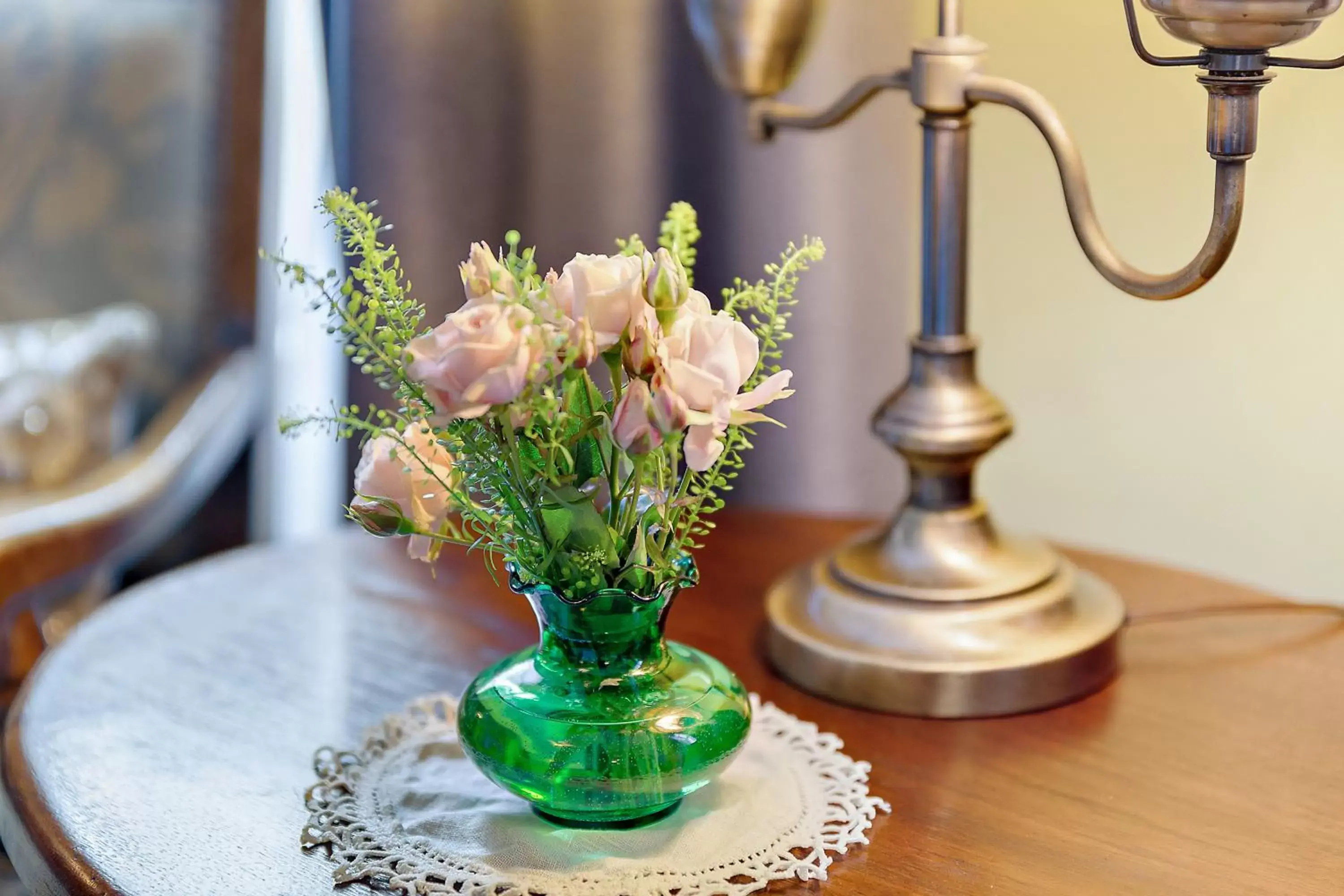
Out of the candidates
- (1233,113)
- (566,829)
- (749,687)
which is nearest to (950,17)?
(1233,113)

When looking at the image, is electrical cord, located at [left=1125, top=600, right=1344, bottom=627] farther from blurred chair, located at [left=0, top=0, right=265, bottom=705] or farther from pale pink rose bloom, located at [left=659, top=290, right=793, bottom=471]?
blurred chair, located at [left=0, top=0, right=265, bottom=705]

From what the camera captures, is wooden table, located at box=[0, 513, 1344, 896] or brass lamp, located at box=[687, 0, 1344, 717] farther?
brass lamp, located at box=[687, 0, 1344, 717]

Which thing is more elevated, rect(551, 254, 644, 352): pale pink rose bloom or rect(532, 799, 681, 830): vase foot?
rect(551, 254, 644, 352): pale pink rose bloom

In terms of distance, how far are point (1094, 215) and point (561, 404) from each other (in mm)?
382

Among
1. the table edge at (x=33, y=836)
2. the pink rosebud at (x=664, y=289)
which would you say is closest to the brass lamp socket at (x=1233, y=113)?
the pink rosebud at (x=664, y=289)

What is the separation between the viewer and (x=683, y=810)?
77 centimetres

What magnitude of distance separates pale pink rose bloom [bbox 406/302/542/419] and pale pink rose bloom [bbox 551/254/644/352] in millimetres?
29

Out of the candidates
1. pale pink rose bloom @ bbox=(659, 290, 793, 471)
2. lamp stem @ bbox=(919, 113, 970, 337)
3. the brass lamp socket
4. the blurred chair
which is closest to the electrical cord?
lamp stem @ bbox=(919, 113, 970, 337)

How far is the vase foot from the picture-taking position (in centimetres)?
74

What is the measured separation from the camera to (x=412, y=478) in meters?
0.71

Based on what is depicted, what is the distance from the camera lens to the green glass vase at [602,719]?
2.33 feet

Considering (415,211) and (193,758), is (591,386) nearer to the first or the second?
(193,758)

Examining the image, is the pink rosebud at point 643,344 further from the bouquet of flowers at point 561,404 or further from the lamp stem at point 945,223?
the lamp stem at point 945,223

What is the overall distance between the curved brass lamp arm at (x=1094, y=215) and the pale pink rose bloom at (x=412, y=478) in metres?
0.40
